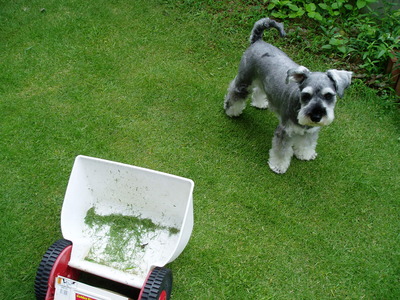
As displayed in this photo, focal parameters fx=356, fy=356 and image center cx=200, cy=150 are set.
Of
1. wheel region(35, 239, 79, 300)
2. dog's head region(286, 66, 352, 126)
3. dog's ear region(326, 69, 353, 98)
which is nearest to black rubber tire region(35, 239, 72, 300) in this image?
wheel region(35, 239, 79, 300)

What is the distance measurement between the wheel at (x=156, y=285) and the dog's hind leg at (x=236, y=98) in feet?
6.78

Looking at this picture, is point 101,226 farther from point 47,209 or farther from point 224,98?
point 224,98

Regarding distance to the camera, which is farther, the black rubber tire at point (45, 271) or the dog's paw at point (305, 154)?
the dog's paw at point (305, 154)

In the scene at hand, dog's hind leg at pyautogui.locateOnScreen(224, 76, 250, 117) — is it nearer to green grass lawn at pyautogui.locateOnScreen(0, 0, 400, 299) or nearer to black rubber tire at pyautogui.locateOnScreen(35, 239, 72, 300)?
green grass lawn at pyautogui.locateOnScreen(0, 0, 400, 299)

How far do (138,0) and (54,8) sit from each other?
4.12 feet

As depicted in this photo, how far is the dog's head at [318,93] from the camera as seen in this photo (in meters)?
2.82

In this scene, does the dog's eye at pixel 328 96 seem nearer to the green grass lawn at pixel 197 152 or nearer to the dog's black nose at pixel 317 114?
the dog's black nose at pixel 317 114

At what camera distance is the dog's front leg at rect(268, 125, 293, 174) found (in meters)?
3.39

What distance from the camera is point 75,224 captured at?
9.11 feet

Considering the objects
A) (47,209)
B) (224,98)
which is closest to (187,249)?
(47,209)

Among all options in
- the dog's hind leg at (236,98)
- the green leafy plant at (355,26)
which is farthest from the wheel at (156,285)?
the green leafy plant at (355,26)

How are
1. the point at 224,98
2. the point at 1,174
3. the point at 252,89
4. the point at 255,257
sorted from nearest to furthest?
the point at 255,257, the point at 1,174, the point at 252,89, the point at 224,98

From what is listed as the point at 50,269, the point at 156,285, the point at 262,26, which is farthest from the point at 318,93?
the point at 50,269

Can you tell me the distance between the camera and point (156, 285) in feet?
7.37
